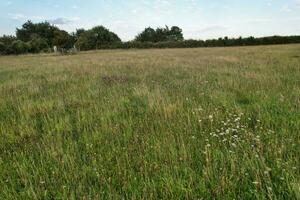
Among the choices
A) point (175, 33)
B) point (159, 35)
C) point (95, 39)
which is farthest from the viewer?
point (175, 33)

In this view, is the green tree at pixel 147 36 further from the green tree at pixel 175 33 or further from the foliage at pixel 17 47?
the foliage at pixel 17 47

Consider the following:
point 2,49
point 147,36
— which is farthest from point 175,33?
point 2,49

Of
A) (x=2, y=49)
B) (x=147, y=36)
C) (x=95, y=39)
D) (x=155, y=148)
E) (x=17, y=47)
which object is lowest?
(x=155, y=148)

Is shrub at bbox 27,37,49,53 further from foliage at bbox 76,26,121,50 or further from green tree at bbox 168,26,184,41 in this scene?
green tree at bbox 168,26,184,41

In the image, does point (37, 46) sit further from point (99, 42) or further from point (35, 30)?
point (35, 30)

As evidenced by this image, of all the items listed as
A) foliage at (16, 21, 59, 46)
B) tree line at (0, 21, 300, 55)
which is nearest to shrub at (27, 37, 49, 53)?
tree line at (0, 21, 300, 55)

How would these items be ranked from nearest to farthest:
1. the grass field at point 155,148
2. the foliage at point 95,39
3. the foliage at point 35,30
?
the grass field at point 155,148
the foliage at point 95,39
the foliage at point 35,30

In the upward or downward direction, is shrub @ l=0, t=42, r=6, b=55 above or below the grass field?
above

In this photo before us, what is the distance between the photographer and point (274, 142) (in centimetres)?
430

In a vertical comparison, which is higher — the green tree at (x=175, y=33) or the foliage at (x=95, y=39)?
the green tree at (x=175, y=33)

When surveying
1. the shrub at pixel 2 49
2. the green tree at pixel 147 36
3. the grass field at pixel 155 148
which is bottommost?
the grass field at pixel 155 148

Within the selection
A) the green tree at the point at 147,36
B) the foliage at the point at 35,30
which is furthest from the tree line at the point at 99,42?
the green tree at the point at 147,36

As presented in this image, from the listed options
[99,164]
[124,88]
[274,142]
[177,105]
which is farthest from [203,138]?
[124,88]

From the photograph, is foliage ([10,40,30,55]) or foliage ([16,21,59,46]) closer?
foliage ([10,40,30,55])
